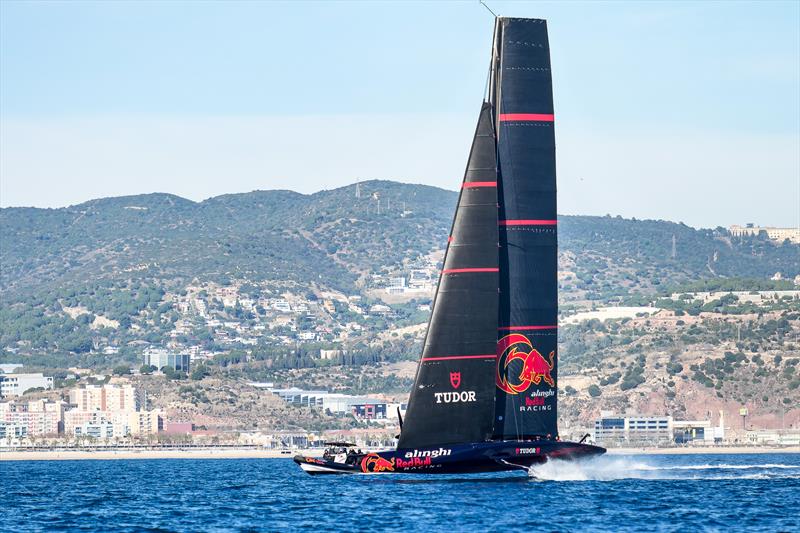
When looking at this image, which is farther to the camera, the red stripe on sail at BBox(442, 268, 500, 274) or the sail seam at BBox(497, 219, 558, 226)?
the sail seam at BBox(497, 219, 558, 226)

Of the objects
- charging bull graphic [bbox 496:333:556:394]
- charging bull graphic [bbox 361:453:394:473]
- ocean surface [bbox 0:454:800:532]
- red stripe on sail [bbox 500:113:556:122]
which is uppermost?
red stripe on sail [bbox 500:113:556:122]

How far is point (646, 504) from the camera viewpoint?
2411 inches

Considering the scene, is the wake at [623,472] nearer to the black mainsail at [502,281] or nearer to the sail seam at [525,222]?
the black mainsail at [502,281]

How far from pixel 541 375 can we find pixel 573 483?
5.73 meters

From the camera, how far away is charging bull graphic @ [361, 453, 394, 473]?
219 feet

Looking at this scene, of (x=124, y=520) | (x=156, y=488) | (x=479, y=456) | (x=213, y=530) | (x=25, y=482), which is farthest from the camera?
(x=25, y=482)

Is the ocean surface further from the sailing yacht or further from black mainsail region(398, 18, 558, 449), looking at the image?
black mainsail region(398, 18, 558, 449)

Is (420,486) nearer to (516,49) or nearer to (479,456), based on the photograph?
(479,456)

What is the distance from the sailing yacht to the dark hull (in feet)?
0.13

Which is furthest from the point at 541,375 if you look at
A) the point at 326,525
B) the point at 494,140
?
the point at 326,525

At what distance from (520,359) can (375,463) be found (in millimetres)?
7183

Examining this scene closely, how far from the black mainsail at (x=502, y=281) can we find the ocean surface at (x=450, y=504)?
2626 millimetres

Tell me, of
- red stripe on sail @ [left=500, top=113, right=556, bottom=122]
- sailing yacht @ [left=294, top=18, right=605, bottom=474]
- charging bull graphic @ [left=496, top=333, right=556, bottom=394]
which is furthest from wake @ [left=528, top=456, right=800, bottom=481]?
red stripe on sail @ [left=500, top=113, right=556, bottom=122]

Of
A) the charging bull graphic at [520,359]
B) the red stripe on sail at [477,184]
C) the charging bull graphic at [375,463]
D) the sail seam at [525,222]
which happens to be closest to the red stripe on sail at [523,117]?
the red stripe on sail at [477,184]
